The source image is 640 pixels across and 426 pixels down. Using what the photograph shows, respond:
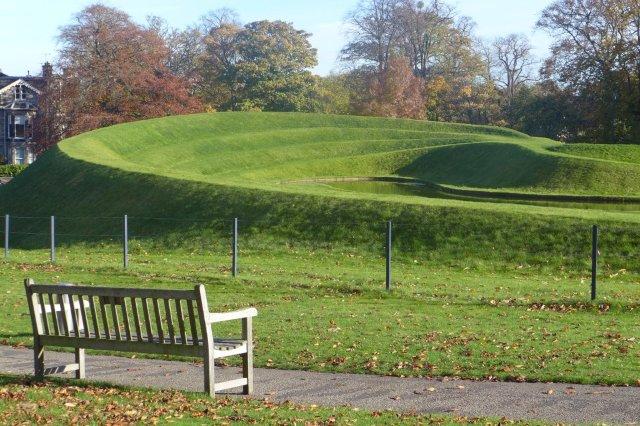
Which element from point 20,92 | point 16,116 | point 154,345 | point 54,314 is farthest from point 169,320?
point 20,92

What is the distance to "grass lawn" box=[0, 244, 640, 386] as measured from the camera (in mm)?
11648

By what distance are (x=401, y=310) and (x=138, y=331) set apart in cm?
758

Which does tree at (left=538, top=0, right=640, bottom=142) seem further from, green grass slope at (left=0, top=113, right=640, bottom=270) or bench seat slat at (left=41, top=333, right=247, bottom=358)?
bench seat slat at (left=41, top=333, right=247, bottom=358)

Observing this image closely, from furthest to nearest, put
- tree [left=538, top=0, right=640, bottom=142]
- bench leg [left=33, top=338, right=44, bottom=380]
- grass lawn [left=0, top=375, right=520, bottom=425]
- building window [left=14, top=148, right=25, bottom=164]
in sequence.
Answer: building window [left=14, top=148, right=25, bottom=164], tree [left=538, top=0, right=640, bottom=142], bench leg [left=33, top=338, right=44, bottom=380], grass lawn [left=0, top=375, right=520, bottom=425]

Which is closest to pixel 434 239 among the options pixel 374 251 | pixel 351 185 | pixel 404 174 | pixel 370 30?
pixel 374 251

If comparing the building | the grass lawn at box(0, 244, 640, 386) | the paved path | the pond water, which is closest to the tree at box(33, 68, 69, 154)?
the pond water

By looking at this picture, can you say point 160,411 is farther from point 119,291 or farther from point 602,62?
point 602,62

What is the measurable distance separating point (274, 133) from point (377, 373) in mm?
57784

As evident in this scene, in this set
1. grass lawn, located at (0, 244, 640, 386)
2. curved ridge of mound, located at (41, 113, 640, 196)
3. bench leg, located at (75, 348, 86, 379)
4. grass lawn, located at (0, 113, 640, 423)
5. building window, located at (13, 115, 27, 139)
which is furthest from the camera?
building window, located at (13, 115, 27, 139)

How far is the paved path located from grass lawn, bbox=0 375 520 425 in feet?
2.08

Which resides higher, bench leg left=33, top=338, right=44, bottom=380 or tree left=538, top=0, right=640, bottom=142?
tree left=538, top=0, right=640, bottom=142

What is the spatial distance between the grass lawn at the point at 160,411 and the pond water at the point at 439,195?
32.3 metres

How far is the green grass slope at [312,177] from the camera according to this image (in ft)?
94.4

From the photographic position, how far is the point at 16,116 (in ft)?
361
